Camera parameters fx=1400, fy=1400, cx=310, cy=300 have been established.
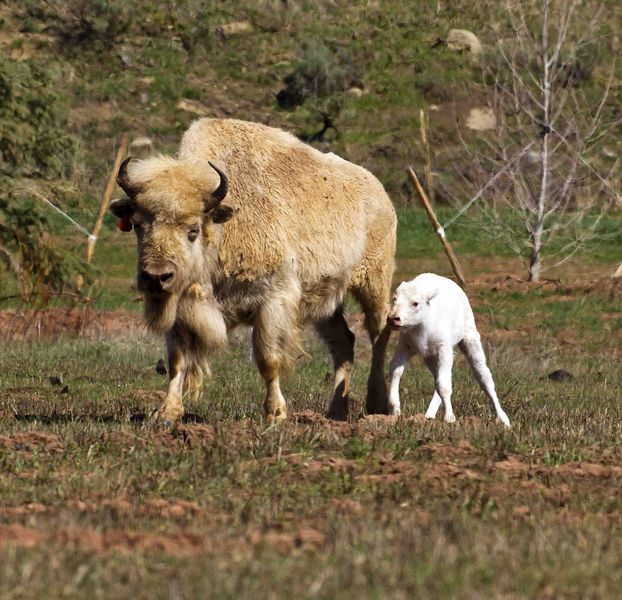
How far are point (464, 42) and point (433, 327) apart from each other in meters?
49.4

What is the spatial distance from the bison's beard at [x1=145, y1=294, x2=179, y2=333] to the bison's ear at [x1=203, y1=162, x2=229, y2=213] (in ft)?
2.31

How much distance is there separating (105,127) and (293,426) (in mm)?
41643

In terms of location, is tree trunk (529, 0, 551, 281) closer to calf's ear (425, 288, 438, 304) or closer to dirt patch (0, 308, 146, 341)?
dirt patch (0, 308, 146, 341)

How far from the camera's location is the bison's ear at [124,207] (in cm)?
1002

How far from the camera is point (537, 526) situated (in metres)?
5.96

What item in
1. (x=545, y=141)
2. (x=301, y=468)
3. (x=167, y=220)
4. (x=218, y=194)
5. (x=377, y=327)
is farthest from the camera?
(x=545, y=141)

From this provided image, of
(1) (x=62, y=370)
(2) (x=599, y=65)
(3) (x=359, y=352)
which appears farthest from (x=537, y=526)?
(2) (x=599, y=65)

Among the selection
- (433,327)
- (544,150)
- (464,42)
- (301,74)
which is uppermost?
(433,327)

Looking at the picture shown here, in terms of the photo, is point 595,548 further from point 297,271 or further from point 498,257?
point 498,257

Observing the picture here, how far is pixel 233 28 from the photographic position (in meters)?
61.0

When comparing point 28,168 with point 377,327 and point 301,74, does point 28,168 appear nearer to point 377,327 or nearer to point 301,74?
point 377,327

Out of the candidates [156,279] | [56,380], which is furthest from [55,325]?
[156,279]

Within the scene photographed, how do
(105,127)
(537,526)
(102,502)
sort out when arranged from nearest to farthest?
(537,526) < (102,502) < (105,127)

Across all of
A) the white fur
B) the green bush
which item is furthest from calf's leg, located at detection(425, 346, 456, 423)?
the green bush
